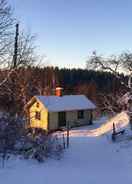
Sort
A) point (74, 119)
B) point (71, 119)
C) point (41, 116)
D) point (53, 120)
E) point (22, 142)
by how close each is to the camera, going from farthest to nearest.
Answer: point (74, 119), point (71, 119), point (41, 116), point (53, 120), point (22, 142)

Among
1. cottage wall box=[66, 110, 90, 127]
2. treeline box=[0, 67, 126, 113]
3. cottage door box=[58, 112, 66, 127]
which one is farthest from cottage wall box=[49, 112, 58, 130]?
treeline box=[0, 67, 126, 113]

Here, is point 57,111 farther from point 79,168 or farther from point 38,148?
point 79,168

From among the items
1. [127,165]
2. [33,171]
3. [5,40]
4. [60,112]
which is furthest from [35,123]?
[33,171]

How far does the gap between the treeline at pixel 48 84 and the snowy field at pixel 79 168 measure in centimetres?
613

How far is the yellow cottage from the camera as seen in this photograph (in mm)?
34438

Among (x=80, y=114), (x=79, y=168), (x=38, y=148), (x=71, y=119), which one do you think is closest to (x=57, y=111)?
(x=71, y=119)

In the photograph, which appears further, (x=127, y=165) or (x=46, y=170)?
(x=127, y=165)

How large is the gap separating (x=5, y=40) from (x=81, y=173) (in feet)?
34.4

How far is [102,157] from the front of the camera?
17.2 meters

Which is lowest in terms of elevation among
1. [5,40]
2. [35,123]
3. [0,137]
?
[35,123]

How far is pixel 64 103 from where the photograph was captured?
36594mm

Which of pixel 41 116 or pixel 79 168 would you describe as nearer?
pixel 79 168

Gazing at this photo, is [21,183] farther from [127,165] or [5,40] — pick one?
[5,40]

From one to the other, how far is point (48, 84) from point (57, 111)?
20497mm
